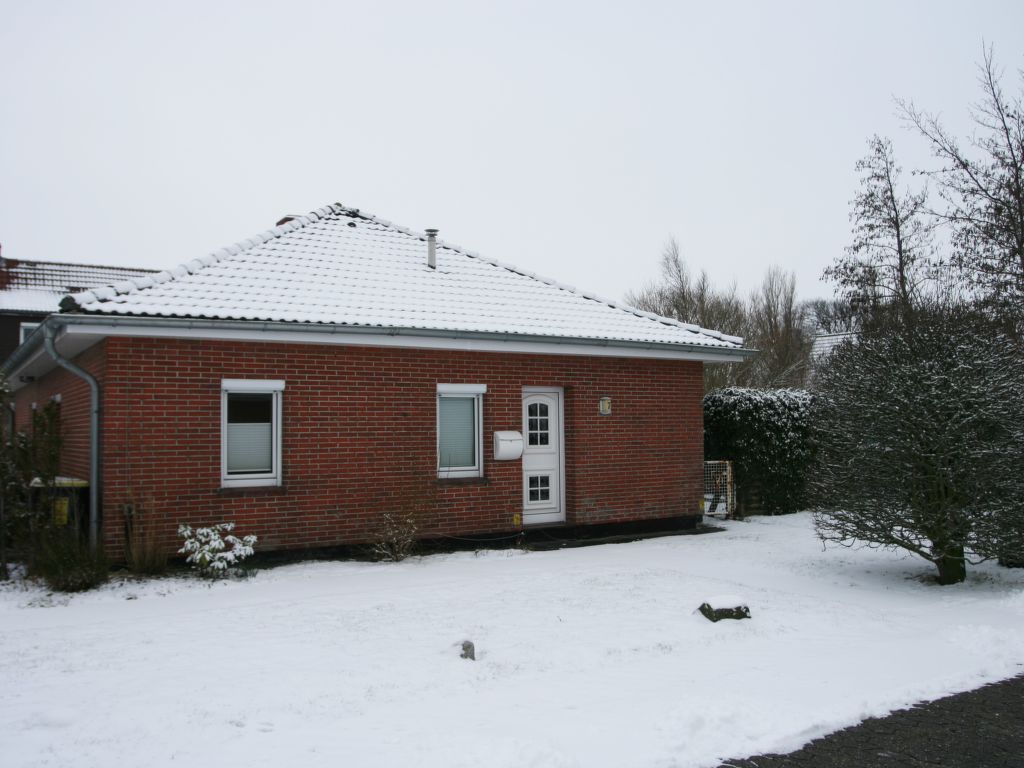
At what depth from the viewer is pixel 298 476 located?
10594mm

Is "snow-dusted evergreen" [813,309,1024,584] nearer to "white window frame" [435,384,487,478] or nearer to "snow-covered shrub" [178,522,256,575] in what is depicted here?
"white window frame" [435,384,487,478]

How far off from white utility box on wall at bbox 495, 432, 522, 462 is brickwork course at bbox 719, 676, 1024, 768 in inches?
271

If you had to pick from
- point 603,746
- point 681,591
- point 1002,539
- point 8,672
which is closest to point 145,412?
point 8,672

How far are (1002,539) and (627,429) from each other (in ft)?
18.5

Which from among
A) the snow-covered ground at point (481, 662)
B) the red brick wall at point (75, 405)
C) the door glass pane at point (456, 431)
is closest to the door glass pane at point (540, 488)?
the door glass pane at point (456, 431)

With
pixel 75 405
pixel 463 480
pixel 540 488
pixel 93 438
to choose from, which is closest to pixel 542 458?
pixel 540 488

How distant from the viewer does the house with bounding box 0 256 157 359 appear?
28672mm

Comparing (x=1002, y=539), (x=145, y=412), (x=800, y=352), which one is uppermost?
(x=800, y=352)

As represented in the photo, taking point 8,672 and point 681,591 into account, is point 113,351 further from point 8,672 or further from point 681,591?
point 681,591

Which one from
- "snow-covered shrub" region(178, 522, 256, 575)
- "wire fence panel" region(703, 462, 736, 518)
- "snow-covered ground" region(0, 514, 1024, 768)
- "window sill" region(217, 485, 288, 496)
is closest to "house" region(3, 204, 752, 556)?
"window sill" region(217, 485, 288, 496)

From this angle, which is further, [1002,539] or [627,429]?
[627,429]

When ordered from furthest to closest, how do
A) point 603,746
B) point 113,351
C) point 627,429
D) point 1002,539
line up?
point 627,429 < point 113,351 < point 1002,539 < point 603,746

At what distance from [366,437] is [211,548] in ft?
8.02

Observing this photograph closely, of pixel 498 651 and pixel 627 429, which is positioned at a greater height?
pixel 627 429
